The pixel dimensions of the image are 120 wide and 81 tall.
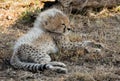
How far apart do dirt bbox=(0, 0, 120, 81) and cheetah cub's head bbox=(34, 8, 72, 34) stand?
0.30 meters

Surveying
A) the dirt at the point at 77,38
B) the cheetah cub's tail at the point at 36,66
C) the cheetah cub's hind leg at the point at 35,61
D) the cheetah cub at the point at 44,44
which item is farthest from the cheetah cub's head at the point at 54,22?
the cheetah cub's tail at the point at 36,66

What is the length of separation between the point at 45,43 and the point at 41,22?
0.30m

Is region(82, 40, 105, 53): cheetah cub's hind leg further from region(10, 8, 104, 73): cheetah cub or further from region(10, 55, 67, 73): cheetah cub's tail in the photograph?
region(10, 55, 67, 73): cheetah cub's tail

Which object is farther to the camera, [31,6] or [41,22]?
[31,6]

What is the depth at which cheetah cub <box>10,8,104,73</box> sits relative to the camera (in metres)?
4.47

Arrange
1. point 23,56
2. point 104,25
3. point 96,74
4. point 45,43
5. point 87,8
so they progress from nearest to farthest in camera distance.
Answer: point 96,74, point 23,56, point 45,43, point 104,25, point 87,8

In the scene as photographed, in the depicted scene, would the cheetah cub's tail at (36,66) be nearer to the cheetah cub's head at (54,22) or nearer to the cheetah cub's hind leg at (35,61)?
the cheetah cub's hind leg at (35,61)

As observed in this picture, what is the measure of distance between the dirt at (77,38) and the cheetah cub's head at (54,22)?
0.30 metres

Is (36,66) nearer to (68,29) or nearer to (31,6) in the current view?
(68,29)

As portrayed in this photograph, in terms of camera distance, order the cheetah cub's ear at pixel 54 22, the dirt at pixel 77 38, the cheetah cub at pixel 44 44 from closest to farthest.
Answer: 1. the dirt at pixel 77 38
2. the cheetah cub at pixel 44 44
3. the cheetah cub's ear at pixel 54 22

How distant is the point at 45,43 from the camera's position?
494 cm

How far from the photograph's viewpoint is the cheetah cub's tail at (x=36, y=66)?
435cm

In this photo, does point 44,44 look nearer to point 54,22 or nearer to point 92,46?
point 54,22

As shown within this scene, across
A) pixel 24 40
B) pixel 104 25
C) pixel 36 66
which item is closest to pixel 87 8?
pixel 104 25
